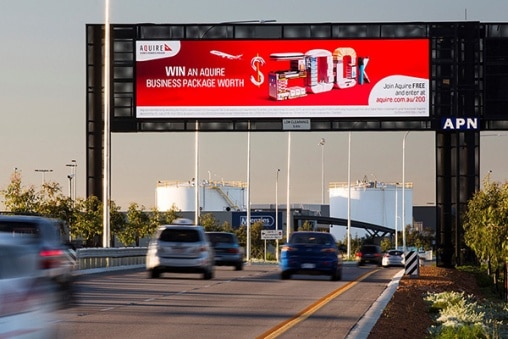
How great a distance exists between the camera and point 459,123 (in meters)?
57.1

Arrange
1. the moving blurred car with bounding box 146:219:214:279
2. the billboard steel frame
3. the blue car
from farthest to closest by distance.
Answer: the billboard steel frame
the blue car
the moving blurred car with bounding box 146:219:214:279

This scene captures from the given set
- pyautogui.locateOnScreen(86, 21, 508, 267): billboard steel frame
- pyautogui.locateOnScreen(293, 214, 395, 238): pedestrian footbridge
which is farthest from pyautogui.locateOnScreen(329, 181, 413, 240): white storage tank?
pyautogui.locateOnScreen(86, 21, 508, 267): billboard steel frame

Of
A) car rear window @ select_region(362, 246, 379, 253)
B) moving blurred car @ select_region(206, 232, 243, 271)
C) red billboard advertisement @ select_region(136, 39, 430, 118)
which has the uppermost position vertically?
red billboard advertisement @ select_region(136, 39, 430, 118)

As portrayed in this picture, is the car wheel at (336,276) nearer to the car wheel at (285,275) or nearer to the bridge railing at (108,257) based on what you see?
the car wheel at (285,275)

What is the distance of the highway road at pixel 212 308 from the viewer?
19422mm

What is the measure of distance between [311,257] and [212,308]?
49.5ft

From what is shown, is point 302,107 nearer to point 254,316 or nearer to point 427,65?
point 427,65

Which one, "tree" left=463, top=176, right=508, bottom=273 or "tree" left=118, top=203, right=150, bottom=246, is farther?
"tree" left=118, top=203, right=150, bottom=246

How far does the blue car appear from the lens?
39.7 m

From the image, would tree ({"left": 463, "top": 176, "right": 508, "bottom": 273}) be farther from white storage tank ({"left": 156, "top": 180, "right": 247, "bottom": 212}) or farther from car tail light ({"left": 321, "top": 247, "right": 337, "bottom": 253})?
white storage tank ({"left": 156, "top": 180, "right": 247, "bottom": 212})

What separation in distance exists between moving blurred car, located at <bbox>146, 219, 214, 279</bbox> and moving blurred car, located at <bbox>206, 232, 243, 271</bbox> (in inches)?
455

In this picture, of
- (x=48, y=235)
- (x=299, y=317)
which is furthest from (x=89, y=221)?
(x=48, y=235)

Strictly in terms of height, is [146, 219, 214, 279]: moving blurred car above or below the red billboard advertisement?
below

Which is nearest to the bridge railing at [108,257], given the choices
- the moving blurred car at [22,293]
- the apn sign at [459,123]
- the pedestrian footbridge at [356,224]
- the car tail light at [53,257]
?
the apn sign at [459,123]
